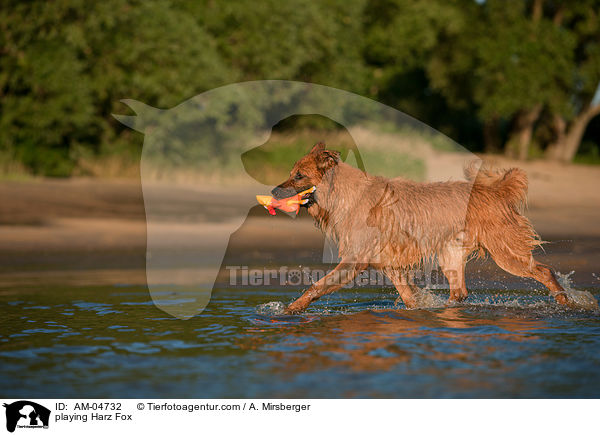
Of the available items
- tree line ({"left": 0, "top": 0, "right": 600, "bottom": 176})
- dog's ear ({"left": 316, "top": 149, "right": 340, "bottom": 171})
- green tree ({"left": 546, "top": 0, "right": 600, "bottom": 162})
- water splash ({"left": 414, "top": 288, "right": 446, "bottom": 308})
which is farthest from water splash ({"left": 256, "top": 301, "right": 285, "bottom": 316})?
green tree ({"left": 546, "top": 0, "right": 600, "bottom": 162})

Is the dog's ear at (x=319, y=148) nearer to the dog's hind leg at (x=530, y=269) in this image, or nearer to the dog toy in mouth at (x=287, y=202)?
the dog toy in mouth at (x=287, y=202)

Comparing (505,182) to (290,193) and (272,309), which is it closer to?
(290,193)

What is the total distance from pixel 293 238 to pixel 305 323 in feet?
31.6

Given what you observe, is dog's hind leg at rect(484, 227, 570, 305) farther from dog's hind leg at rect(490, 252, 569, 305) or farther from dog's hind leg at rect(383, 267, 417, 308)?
dog's hind leg at rect(383, 267, 417, 308)

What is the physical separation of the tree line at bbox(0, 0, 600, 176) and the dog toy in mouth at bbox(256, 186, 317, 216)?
60.4 feet

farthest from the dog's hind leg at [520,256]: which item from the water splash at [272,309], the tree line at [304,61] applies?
the tree line at [304,61]

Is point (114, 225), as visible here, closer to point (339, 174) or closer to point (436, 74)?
point (339, 174)

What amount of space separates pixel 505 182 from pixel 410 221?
1.52 m

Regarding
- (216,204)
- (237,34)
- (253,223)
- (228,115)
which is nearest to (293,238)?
(253,223)

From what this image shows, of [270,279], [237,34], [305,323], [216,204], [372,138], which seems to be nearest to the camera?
[305,323]

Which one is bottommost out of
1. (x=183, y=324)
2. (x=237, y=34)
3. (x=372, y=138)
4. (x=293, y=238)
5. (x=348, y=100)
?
(x=183, y=324)

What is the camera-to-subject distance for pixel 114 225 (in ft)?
60.6

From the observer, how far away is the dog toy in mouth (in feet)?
27.7

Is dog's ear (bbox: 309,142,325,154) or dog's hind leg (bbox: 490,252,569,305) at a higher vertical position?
dog's ear (bbox: 309,142,325,154)
